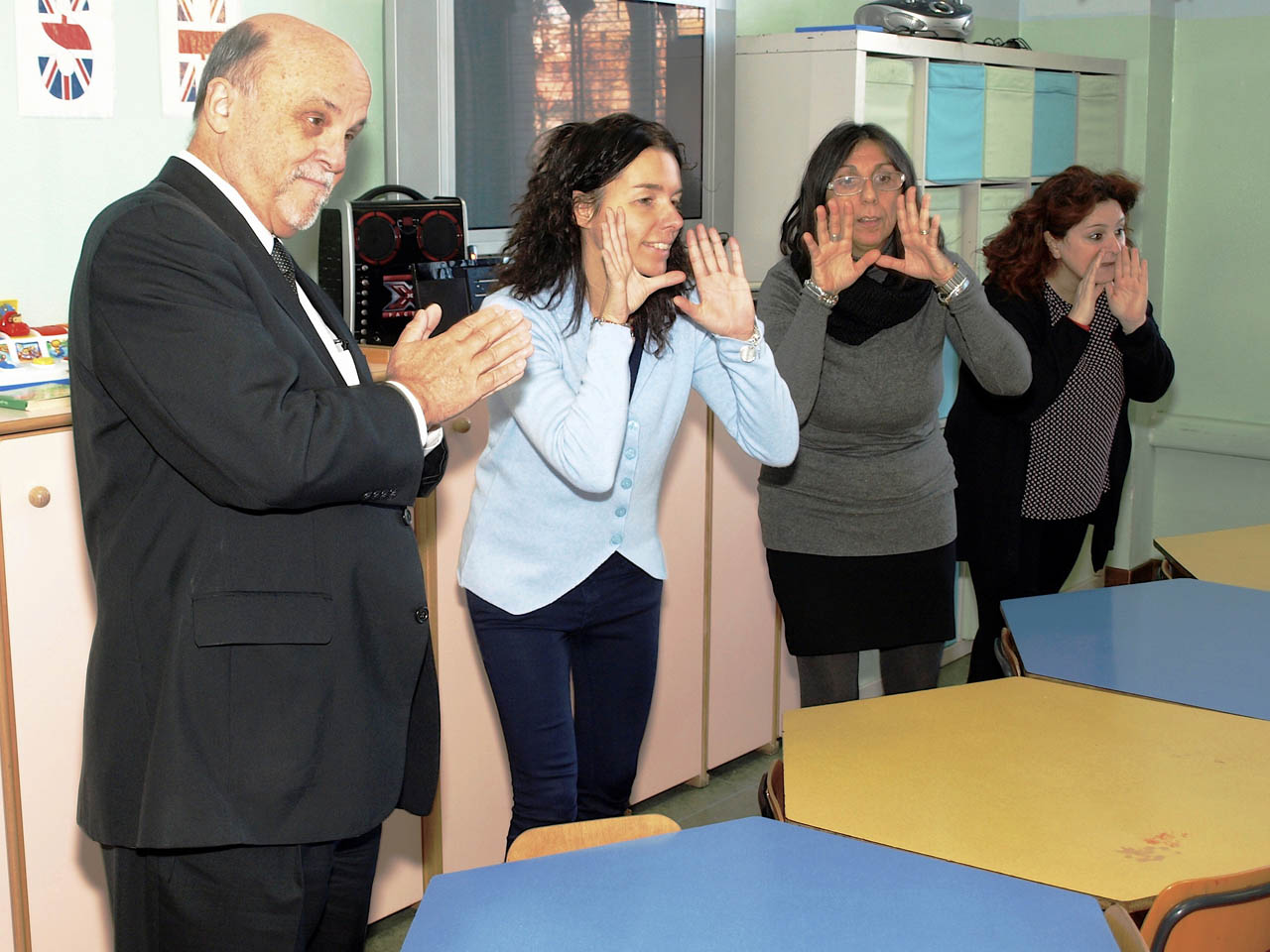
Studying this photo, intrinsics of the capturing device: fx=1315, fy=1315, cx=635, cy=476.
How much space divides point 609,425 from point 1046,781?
78cm

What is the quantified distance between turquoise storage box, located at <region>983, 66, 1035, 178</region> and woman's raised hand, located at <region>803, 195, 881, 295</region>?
191 centimetres

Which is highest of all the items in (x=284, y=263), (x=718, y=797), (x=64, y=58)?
(x=64, y=58)

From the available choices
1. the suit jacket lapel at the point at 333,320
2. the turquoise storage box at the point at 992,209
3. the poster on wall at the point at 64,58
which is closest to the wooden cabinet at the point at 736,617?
the turquoise storage box at the point at 992,209

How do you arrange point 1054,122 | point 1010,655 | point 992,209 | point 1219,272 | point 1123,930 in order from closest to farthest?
point 1123,930
point 1010,655
point 992,209
point 1054,122
point 1219,272

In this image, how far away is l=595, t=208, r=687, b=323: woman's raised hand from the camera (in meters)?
1.99

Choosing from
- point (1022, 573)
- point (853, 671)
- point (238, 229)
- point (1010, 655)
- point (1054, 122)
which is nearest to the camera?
point (238, 229)

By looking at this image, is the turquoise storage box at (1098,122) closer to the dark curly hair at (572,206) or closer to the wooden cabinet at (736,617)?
the wooden cabinet at (736,617)

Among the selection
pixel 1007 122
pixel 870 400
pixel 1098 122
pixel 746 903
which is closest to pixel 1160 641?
pixel 870 400

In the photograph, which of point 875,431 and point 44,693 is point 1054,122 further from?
point 44,693

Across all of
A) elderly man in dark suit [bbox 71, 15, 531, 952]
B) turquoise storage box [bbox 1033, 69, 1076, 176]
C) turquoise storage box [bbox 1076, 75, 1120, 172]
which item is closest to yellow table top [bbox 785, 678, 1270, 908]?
elderly man in dark suit [bbox 71, 15, 531, 952]

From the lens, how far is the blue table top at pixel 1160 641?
7.02ft

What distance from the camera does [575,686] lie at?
215 centimetres

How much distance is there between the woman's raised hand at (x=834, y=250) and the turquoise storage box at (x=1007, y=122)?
1914 millimetres

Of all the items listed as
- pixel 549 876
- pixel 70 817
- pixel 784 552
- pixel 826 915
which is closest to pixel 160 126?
pixel 70 817
